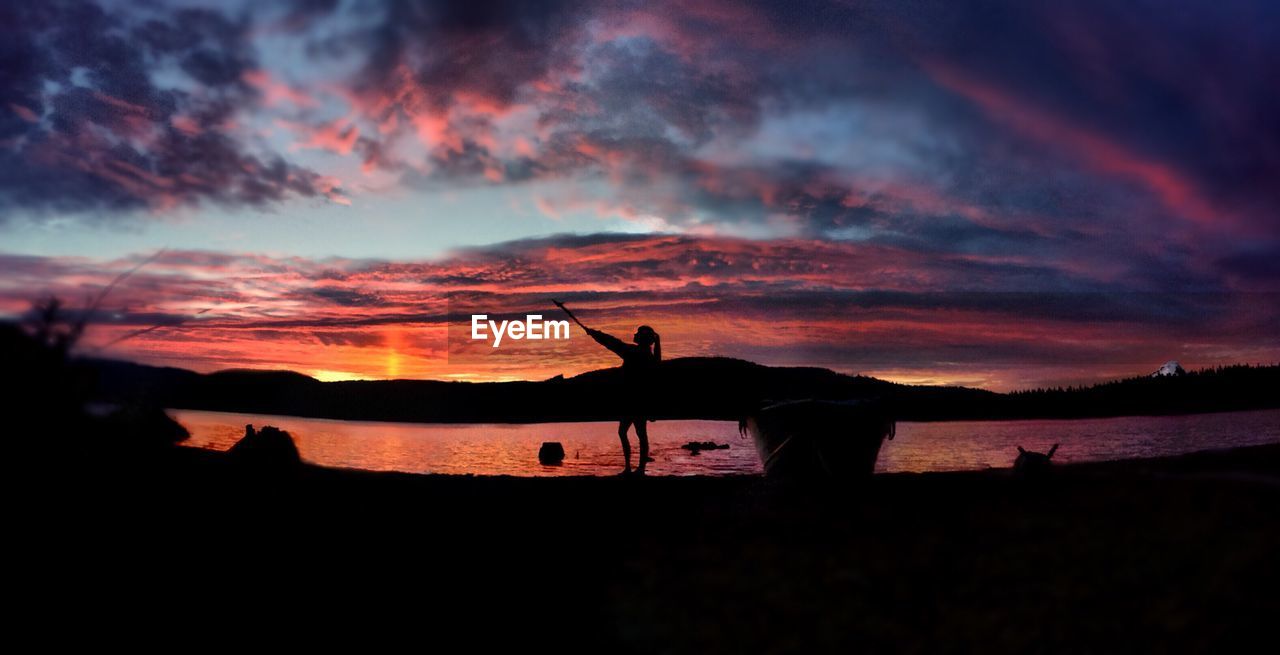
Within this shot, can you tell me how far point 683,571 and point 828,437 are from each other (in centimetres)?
804

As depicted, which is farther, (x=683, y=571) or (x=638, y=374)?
(x=638, y=374)

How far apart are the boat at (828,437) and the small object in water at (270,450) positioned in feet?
28.8

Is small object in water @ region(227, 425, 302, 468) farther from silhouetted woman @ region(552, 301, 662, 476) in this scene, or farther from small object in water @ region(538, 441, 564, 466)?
small object in water @ region(538, 441, 564, 466)

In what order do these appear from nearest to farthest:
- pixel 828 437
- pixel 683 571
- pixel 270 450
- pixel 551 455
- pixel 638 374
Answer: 1. pixel 683 571
2. pixel 270 450
3. pixel 828 437
4. pixel 638 374
5. pixel 551 455

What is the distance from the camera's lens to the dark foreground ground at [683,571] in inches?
217

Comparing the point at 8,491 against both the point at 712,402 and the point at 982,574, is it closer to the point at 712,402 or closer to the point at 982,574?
the point at 982,574

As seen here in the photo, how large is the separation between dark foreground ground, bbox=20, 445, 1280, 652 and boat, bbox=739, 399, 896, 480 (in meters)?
4.38

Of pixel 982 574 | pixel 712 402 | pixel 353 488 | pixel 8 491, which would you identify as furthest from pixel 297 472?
pixel 712 402

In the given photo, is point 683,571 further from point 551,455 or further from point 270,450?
point 551,455

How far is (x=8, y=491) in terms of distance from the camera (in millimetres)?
7805

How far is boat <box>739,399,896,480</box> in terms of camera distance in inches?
557

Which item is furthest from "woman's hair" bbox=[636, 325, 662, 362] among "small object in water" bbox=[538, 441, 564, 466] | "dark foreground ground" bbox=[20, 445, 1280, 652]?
"small object in water" bbox=[538, 441, 564, 466]

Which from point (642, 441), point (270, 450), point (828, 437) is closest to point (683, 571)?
point (828, 437)

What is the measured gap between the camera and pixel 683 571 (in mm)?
6840
